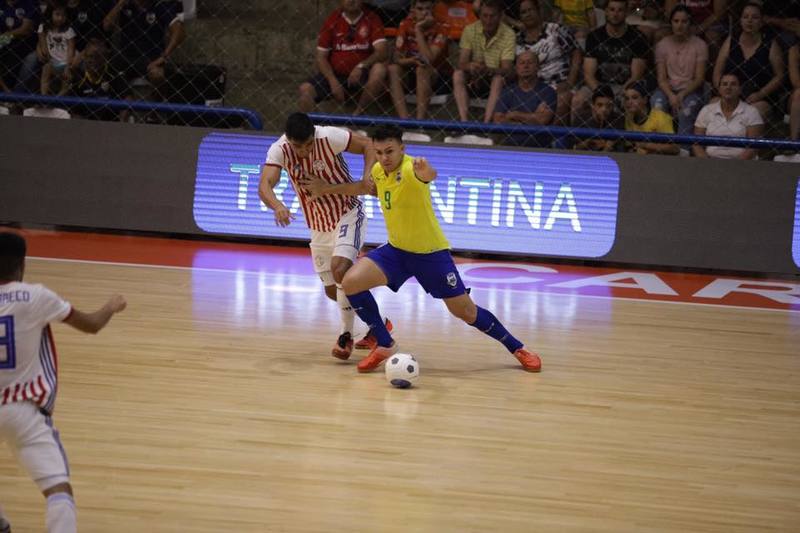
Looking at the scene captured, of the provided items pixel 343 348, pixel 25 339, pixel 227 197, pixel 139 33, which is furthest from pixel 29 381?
pixel 139 33

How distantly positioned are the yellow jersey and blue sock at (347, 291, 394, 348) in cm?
41

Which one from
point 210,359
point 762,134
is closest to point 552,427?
point 210,359

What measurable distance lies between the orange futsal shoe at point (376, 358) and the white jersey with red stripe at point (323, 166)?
1.01m

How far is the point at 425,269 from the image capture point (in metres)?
7.03

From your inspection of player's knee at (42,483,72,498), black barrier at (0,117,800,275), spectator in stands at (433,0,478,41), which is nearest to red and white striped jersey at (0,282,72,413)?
player's knee at (42,483,72,498)

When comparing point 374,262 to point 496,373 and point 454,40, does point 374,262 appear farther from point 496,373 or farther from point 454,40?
point 454,40

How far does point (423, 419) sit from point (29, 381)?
2.61 m

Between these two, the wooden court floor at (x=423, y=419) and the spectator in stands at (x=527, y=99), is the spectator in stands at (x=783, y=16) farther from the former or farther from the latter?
the wooden court floor at (x=423, y=419)

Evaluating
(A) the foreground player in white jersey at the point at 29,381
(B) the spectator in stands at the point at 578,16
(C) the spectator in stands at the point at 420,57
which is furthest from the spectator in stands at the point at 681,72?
(A) the foreground player in white jersey at the point at 29,381

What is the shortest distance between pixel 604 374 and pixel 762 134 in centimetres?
552

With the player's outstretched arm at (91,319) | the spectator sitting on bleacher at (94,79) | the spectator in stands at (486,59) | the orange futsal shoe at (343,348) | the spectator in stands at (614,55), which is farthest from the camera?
the spectator sitting on bleacher at (94,79)

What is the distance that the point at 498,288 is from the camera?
10.2 meters

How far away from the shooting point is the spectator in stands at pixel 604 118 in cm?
1166

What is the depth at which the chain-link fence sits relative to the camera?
11.7 metres
